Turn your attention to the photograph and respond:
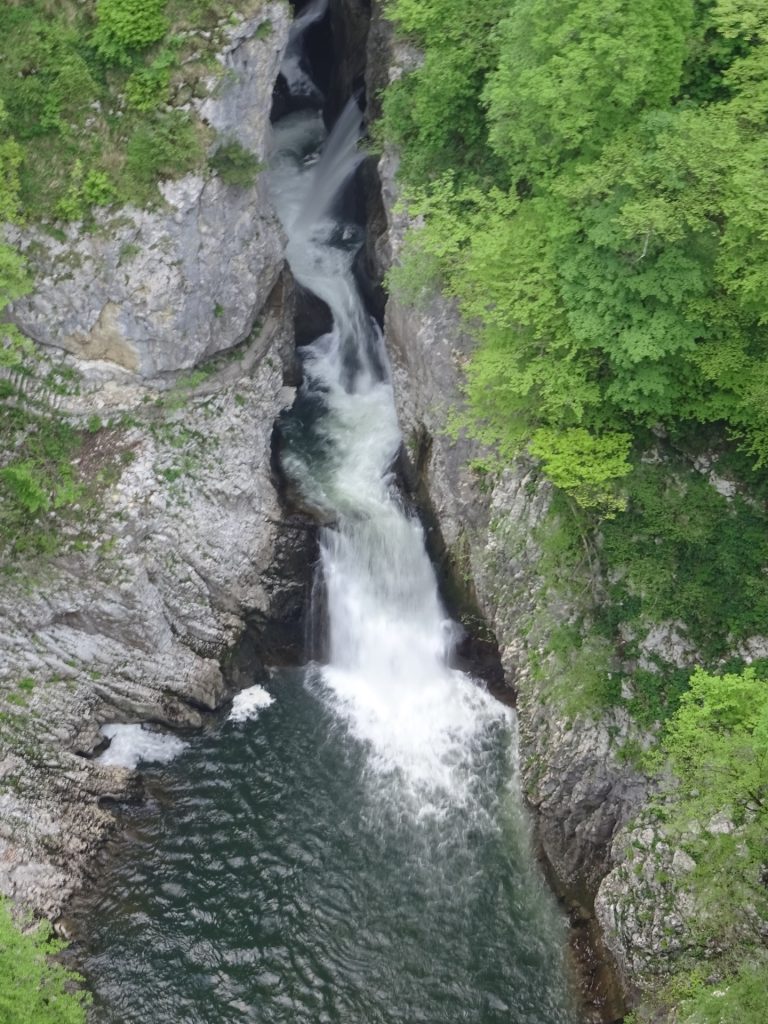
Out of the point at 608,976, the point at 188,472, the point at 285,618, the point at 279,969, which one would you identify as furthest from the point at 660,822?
the point at 188,472

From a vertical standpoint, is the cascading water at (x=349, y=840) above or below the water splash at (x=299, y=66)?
below

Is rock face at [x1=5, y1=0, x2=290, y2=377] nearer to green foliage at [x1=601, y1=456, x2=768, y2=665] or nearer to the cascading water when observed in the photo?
the cascading water

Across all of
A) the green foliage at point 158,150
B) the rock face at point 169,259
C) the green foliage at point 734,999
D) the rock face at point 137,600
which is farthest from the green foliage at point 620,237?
the green foliage at point 734,999

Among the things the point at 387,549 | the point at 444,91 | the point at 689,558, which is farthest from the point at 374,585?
the point at 444,91

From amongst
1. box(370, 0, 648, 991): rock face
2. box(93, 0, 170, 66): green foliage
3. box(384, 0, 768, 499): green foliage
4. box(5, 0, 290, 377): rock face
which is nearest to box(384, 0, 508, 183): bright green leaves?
box(370, 0, 648, 991): rock face

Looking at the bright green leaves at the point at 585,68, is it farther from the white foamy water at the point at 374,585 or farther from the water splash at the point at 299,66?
the water splash at the point at 299,66
